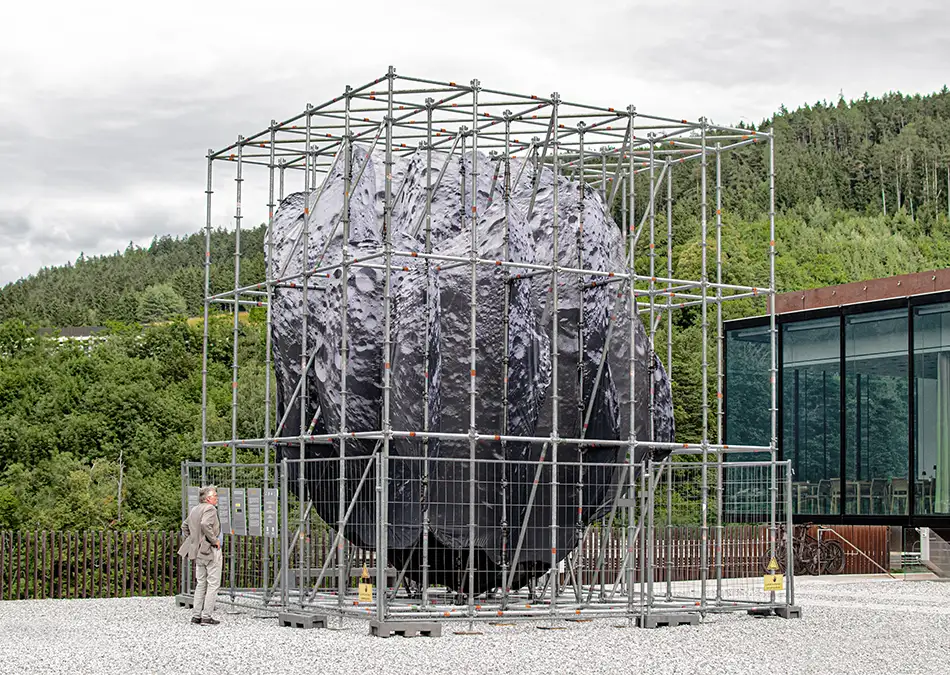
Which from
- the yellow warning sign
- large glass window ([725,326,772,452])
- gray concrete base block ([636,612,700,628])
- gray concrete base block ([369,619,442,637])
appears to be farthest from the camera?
large glass window ([725,326,772,452])

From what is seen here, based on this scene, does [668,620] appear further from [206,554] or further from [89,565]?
[89,565]

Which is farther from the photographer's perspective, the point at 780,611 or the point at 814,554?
the point at 814,554

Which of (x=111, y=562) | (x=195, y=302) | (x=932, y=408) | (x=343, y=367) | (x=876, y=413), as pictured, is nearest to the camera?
(x=343, y=367)

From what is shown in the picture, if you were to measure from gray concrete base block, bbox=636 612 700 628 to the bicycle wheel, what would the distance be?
14596 mm

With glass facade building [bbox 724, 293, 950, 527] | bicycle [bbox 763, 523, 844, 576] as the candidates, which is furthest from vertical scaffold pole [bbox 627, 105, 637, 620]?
glass facade building [bbox 724, 293, 950, 527]

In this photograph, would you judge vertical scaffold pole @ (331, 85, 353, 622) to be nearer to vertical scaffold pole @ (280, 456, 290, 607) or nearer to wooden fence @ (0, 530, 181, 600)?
vertical scaffold pole @ (280, 456, 290, 607)

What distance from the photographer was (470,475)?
16688 millimetres

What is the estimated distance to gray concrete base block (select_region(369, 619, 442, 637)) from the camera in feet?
50.7

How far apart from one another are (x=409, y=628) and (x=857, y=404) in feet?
68.9

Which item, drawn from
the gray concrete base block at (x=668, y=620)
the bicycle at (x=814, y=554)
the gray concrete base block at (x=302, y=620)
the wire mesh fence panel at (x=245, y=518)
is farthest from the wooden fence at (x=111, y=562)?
the bicycle at (x=814, y=554)

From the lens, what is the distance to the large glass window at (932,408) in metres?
31.4

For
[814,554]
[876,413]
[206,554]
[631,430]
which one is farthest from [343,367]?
[876,413]

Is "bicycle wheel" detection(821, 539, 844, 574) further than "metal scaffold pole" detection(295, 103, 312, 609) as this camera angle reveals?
Yes

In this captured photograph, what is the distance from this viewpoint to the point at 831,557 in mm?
31344
